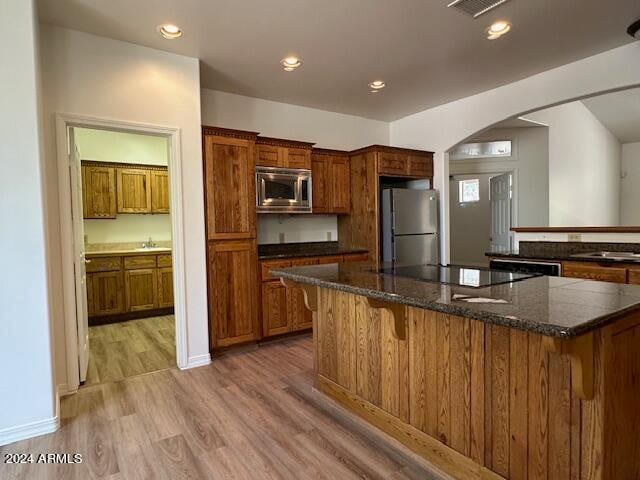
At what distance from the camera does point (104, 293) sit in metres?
4.77

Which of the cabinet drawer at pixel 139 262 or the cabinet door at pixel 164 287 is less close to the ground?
the cabinet drawer at pixel 139 262

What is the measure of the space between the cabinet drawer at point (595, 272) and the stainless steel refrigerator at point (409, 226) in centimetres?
147

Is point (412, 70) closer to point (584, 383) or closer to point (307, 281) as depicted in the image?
point (307, 281)

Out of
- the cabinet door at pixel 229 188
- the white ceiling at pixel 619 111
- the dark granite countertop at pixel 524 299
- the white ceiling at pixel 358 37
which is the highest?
the white ceiling at pixel 619 111

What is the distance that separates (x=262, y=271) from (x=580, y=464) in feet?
9.81

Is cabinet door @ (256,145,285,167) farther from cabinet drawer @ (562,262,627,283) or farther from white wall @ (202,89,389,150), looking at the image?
cabinet drawer @ (562,262,627,283)

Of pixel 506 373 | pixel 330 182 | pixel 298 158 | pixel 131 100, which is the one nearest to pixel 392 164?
pixel 330 182

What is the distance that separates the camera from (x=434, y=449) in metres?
1.83

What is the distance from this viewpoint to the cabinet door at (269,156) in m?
3.95

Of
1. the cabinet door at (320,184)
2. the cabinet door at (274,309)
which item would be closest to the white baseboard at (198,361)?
the cabinet door at (274,309)

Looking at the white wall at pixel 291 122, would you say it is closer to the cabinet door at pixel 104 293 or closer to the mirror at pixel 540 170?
the mirror at pixel 540 170

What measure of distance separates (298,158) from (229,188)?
1023 mm

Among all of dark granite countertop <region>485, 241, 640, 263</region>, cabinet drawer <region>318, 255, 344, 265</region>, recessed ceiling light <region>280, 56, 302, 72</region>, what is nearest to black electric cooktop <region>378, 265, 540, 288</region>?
dark granite countertop <region>485, 241, 640, 263</region>

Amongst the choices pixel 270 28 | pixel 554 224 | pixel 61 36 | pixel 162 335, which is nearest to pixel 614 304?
pixel 270 28
